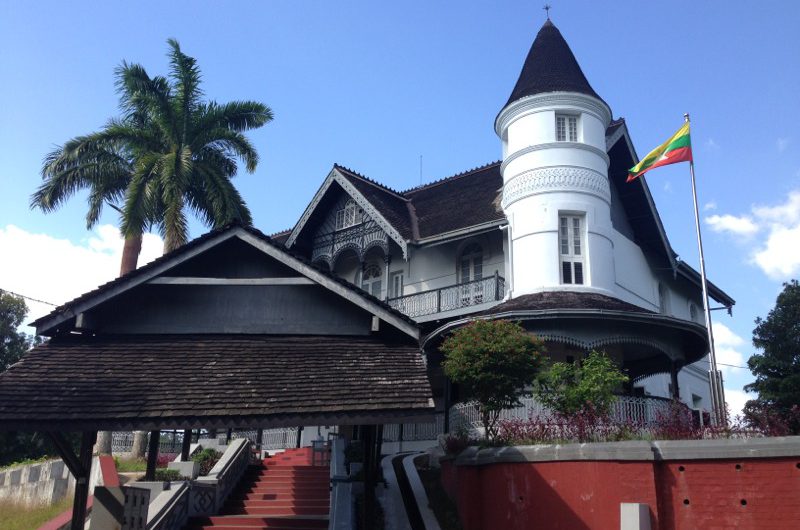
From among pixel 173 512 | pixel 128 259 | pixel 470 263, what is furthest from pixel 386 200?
pixel 173 512

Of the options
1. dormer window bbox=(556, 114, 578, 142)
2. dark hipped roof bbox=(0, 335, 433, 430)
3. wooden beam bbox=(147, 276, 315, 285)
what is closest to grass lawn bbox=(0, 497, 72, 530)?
dark hipped roof bbox=(0, 335, 433, 430)

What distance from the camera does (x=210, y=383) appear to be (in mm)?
11195

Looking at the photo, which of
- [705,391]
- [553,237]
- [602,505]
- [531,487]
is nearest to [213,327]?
[531,487]

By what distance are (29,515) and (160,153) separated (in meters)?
14.0

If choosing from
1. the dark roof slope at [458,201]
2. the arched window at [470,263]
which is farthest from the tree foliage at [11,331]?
the arched window at [470,263]

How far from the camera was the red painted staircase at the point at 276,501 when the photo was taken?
43.1ft

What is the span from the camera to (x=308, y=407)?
10.4 meters

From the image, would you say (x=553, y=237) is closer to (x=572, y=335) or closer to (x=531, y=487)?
(x=572, y=335)

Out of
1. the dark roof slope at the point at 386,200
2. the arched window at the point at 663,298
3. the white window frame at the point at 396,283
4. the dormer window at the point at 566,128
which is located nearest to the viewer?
the dormer window at the point at 566,128

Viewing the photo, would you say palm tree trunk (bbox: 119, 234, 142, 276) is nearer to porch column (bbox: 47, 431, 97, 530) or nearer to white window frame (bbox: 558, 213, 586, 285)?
white window frame (bbox: 558, 213, 586, 285)

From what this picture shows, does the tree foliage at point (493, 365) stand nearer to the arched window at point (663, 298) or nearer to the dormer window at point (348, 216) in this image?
the dormer window at point (348, 216)

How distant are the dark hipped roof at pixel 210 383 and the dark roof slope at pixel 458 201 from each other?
45.6 feet

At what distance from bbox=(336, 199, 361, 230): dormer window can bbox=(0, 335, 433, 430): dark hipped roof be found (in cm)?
1669

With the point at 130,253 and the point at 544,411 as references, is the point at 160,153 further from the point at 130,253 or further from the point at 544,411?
the point at 544,411
